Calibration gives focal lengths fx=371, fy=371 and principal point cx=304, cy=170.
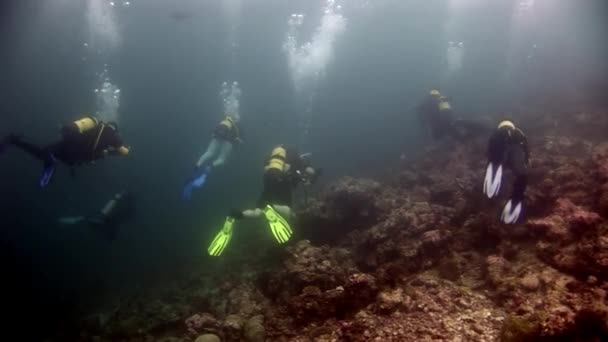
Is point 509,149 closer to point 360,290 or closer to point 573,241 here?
point 573,241

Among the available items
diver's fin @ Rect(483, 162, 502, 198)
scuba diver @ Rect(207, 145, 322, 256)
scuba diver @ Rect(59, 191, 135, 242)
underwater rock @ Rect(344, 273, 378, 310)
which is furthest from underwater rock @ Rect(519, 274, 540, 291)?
scuba diver @ Rect(59, 191, 135, 242)

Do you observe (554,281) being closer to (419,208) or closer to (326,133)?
(419,208)

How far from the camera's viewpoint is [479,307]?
4316mm

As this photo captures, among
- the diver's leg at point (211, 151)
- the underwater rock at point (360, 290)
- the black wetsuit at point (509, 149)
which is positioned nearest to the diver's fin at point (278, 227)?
the underwater rock at point (360, 290)

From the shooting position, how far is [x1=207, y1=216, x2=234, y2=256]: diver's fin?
6.76 meters

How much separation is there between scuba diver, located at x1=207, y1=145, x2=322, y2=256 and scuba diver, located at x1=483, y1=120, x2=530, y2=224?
141 inches

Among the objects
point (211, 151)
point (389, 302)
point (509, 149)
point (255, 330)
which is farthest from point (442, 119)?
point (255, 330)

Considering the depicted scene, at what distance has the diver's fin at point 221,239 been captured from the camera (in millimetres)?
6758

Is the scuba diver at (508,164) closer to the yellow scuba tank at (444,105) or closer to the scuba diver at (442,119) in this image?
the yellow scuba tank at (444,105)

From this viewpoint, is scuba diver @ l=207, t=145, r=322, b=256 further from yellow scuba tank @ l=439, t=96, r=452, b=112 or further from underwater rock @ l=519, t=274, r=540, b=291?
yellow scuba tank @ l=439, t=96, r=452, b=112

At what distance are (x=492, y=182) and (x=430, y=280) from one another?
7.07 ft

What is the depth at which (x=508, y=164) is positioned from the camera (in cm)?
637

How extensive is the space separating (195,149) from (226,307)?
58.8 m

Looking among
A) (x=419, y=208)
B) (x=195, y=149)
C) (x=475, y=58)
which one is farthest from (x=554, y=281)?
(x=475, y=58)
